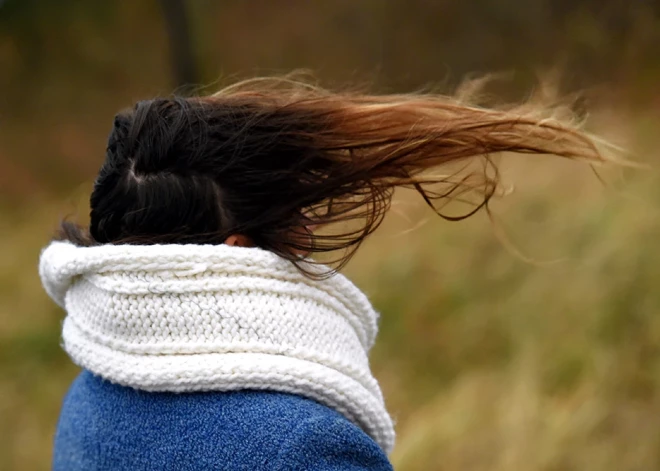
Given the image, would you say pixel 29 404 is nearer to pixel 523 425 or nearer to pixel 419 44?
pixel 523 425

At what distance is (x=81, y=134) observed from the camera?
7789 millimetres

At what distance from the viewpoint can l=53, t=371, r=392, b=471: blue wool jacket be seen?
84 centimetres

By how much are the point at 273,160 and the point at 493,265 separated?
9.63 ft

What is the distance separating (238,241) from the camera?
3.14ft

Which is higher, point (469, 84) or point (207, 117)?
point (469, 84)

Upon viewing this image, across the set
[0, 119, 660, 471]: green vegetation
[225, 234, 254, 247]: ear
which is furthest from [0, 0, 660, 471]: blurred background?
[225, 234, 254, 247]: ear

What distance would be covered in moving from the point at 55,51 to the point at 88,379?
8.39 meters

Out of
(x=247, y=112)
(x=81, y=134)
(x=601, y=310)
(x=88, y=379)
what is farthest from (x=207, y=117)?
(x=81, y=134)

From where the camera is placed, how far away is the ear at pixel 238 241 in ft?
3.12

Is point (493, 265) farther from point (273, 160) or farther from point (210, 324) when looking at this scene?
point (210, 324)

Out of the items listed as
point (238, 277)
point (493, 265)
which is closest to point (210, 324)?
point (238, 277)

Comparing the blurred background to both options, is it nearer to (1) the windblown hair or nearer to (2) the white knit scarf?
(1) the windblown hair

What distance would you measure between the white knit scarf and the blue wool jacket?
0.02 metres

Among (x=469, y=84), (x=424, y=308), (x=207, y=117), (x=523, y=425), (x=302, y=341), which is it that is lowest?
(x=302, y=341)
